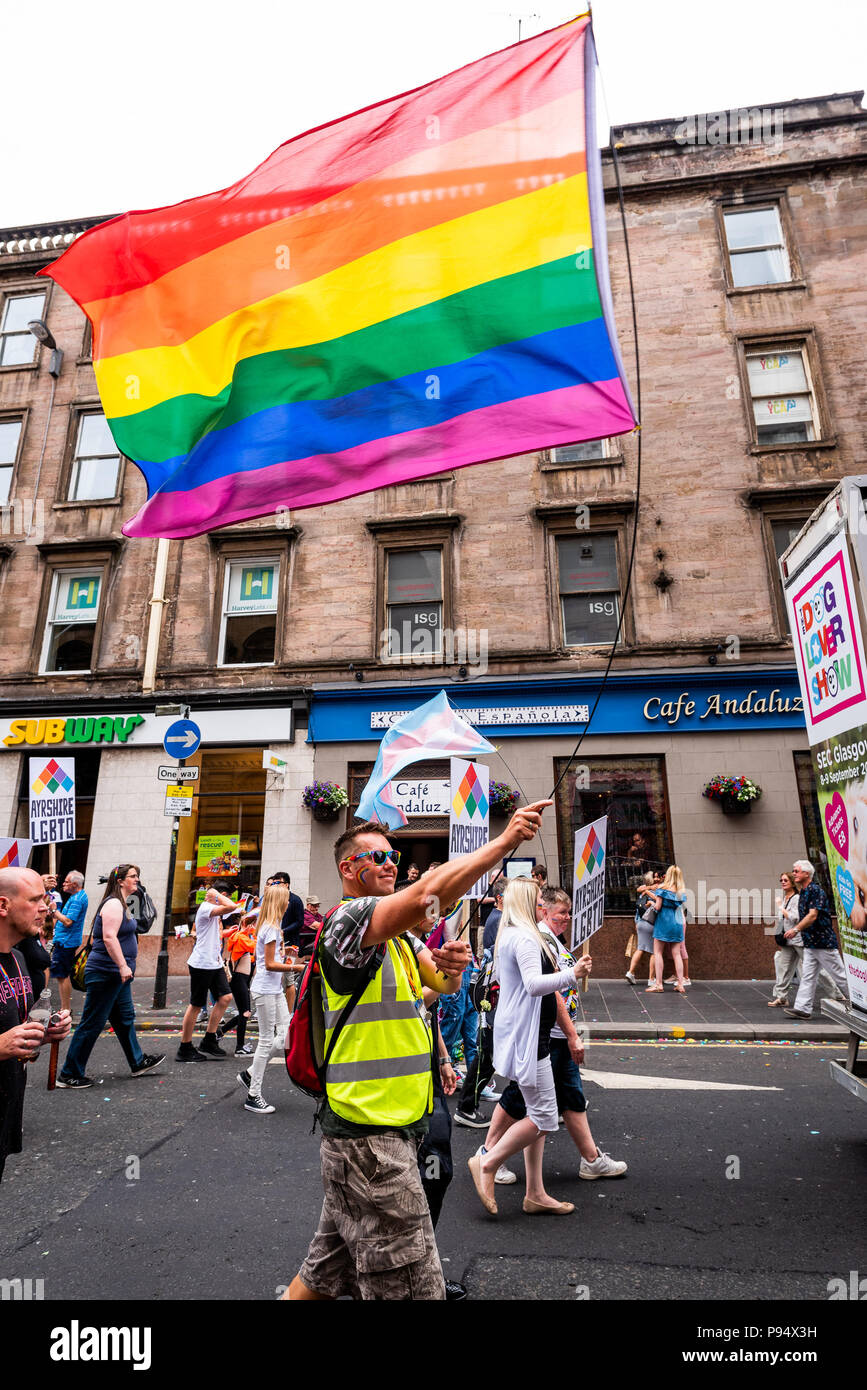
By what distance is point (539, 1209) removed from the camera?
4.71m

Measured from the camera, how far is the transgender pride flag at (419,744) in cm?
764

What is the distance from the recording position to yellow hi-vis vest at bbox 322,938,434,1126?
2744 mm

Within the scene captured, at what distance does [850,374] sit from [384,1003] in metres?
17.5

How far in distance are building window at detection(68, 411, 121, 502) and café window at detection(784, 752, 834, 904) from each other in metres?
16.4

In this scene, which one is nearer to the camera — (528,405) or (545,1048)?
(528,405)

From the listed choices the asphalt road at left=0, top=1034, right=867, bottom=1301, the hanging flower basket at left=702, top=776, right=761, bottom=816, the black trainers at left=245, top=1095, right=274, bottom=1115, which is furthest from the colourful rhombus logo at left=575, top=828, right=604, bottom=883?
the hanging flower basket at left=702, top=776, right=761, bottom=816

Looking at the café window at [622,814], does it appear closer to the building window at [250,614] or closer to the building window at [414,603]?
the building window at [414,603]

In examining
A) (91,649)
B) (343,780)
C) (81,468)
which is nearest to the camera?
(343,780)

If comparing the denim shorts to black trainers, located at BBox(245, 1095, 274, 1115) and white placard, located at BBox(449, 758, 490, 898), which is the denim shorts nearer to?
black trainers, located at BBox(245, 1095, 274, 1115)

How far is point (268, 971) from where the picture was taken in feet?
24.5

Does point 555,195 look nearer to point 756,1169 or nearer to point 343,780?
point 756,1169

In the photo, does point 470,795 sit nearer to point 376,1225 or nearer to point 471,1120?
point 471,1120
